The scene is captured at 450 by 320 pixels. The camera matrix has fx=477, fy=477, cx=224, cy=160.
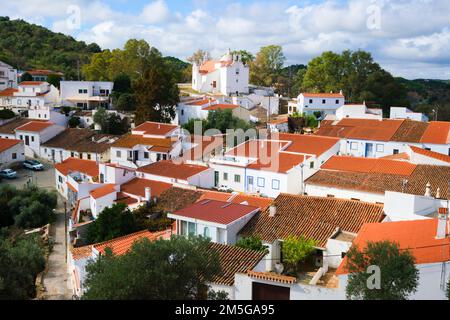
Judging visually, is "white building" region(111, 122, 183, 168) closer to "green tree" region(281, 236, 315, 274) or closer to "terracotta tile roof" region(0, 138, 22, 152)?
"terracotta tile roof" region(0, 138, 22, 152)

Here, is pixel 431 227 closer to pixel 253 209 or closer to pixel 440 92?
pixel 253 209

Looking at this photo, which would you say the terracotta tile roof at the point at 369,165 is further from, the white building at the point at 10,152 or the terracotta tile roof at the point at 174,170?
the white building at the point at 10,152

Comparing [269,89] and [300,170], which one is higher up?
[269,89]

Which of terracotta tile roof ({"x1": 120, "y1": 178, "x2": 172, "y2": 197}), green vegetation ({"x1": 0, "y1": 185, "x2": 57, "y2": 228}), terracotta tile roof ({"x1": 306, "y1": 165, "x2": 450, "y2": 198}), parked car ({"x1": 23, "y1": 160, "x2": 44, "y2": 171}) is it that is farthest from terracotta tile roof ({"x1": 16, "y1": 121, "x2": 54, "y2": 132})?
terracotta tile roof ({"x1": 306, "y1": 165, "x2": 450, "y2": 198})

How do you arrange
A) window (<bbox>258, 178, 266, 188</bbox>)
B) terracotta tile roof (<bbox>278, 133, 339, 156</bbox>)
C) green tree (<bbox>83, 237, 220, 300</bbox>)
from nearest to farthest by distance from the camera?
green tree (<bbox>83, 237, 220, 300</bbox>) → window (<bbox>258, 178, 266, 188</bbox>) → terracotta tile roof (<bbox>278, 133, 339, 156</bbox>)
